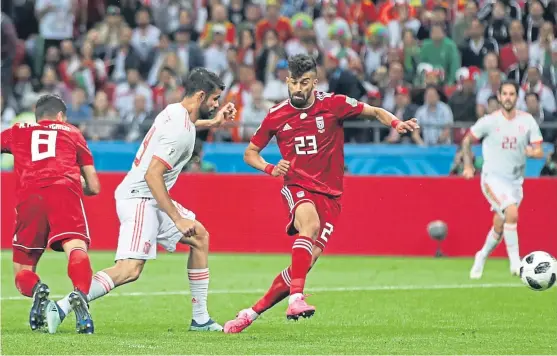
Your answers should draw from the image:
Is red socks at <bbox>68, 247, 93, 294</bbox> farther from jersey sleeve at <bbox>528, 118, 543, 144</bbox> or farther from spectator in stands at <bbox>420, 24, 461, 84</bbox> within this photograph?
spectator in stands at <bbox>420, 24, 461, 84</bbox>

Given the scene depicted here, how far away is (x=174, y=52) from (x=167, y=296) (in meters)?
10.1

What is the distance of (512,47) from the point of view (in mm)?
22312

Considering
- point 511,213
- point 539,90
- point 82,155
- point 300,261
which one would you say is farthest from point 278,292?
point 539,90

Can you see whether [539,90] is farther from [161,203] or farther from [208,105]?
[161,203]

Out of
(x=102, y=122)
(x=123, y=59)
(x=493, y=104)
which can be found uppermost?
(x=493, y=104)

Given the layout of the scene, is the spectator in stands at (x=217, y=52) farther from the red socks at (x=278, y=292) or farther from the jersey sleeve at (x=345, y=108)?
the red socks at (x=278, y=292)

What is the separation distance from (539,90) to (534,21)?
1.95 meters

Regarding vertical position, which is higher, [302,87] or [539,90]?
[302,87]

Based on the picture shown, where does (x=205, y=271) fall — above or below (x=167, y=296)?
above

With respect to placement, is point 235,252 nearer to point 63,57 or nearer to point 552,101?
point 552,101

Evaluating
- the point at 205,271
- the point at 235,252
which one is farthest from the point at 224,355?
the point at 235,252

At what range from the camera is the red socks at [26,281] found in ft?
35.0

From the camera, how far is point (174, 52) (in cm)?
2373

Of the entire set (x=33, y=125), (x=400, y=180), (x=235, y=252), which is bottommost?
(x=235, y=252)
